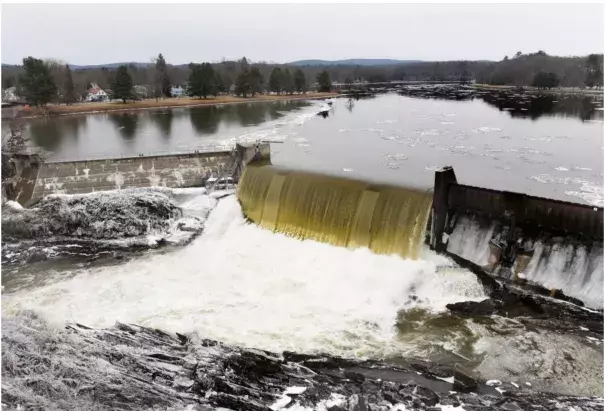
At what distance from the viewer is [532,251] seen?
11.8 metres

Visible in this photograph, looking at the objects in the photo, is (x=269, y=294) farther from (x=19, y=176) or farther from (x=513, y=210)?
(x=19, y=176)

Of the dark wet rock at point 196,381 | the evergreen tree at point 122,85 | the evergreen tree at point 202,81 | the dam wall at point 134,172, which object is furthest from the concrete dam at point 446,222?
the evergreen tree at point 202,81

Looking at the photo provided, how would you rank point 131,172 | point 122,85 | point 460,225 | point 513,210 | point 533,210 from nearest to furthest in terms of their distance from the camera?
point 533,210
point 513,210
point 460,225
point 131,172
point 122,85

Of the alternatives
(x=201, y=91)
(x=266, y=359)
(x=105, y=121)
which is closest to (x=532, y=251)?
(x=266, y=359)

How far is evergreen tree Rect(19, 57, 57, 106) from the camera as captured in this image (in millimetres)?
47312

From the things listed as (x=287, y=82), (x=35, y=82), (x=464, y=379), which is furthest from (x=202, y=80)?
(x=464, y=379)

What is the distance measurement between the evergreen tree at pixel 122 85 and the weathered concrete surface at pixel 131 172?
38.1 m

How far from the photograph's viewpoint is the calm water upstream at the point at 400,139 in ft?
66.0

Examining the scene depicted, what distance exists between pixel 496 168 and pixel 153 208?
14831 millimetres

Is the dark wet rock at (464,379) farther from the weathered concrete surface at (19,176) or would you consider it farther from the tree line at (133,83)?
the tree line at (133,83)

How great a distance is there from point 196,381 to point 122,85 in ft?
176

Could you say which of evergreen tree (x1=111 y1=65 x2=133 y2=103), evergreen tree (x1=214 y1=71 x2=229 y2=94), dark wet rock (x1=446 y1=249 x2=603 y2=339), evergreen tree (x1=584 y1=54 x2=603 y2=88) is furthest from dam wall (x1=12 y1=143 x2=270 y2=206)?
evergreen tree (x1=584 y1=54 x2=603 y2=88)

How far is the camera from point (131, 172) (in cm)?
2070

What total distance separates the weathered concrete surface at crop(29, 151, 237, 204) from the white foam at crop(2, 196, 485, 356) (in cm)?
623
